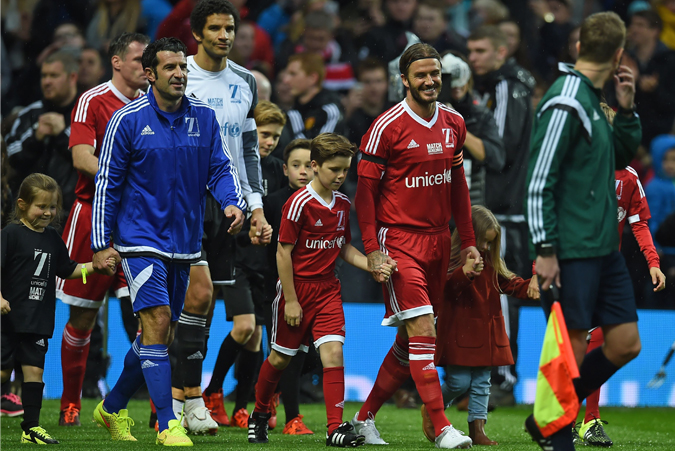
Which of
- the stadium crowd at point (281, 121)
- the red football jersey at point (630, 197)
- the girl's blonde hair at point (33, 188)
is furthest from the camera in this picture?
the stadium crowd at point (281, 121)

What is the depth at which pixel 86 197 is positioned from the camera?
22.5ft

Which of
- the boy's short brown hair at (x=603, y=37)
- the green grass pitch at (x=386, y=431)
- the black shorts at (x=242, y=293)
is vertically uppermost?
the boy's short brown hair at (x=603, y=37)

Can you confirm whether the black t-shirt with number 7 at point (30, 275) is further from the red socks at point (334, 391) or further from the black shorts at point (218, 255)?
the red socks at point (334, 391)

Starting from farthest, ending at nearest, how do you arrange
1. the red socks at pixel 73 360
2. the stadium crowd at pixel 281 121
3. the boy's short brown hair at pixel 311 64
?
the boy's short brown hair at pixel 311 64, the red socks at pixel 73 360, the stadium crowd at pixel 281 121

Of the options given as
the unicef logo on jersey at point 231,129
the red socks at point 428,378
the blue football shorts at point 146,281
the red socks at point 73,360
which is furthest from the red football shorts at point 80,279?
the red socks at point 428,378

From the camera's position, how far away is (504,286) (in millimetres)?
6391

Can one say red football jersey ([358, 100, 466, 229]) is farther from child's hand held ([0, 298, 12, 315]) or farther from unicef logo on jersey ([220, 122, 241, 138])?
child's hand held ([0, 298, 12, 315])

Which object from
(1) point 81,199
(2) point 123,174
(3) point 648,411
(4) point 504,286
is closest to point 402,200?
(4) point 504,286

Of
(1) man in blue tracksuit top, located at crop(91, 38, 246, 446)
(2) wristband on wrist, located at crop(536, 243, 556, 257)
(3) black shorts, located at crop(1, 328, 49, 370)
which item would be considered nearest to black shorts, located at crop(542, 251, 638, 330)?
(2) wristband on wrist, located at crop(536, 243, 556, 257)

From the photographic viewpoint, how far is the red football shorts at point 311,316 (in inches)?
236

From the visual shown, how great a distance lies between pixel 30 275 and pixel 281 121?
96.2 inches

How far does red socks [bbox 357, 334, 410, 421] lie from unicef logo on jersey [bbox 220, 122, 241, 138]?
6.05 ft

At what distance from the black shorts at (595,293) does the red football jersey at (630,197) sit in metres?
1.97

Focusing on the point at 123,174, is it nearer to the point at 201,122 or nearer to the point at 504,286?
the point at 201,122
